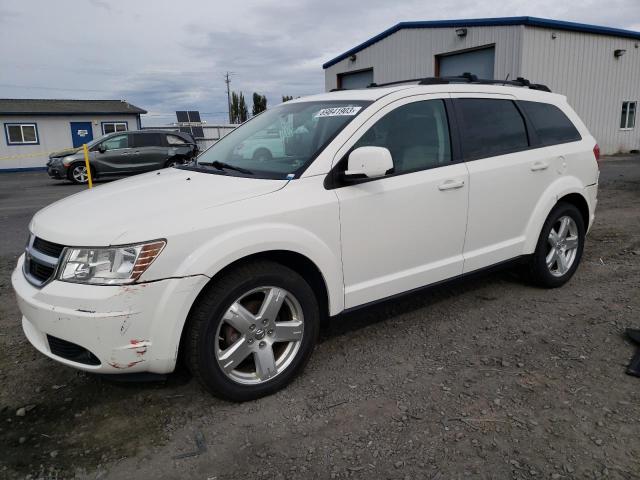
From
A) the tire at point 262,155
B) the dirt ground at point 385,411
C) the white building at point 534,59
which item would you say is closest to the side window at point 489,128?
the dirt ground at point 385,411

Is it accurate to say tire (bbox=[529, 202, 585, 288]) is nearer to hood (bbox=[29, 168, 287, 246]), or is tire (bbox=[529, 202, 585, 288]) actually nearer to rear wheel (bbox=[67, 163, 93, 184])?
hood (bbox=[29, 168, 287, 246])

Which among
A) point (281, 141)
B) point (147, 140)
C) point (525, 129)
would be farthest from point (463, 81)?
point (147, 140)

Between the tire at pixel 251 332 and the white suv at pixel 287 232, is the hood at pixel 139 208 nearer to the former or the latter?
the white suv at pixel 287 232

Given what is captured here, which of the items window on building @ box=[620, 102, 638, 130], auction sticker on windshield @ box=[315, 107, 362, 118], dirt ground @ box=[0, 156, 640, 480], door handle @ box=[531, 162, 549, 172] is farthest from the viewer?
window on building @ box=[620, 102, 638, 130]

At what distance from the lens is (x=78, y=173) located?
650 inches

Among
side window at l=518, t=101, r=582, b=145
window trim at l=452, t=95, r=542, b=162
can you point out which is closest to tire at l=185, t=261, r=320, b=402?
window trim at l=452, t=95, r=542, b=162

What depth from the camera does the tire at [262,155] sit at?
11.1 ft

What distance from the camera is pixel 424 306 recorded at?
425 centimetres

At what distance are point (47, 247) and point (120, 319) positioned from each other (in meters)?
0.70

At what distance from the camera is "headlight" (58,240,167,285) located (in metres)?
2.42

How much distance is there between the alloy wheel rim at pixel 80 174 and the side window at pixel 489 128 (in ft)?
50.4

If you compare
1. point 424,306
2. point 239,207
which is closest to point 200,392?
point 239,207

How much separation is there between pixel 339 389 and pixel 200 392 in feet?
2.76

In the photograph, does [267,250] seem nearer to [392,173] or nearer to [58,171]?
[392,173]
